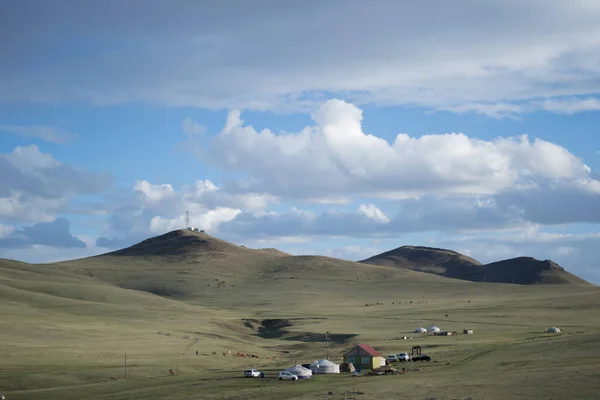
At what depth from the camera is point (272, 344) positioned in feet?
416

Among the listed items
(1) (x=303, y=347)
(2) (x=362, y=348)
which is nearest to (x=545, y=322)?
(1) (x=303, y=347)

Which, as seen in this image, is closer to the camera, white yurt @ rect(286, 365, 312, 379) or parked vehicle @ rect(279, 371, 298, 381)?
parked vehicle @ rect(279, 371, 298, 381)

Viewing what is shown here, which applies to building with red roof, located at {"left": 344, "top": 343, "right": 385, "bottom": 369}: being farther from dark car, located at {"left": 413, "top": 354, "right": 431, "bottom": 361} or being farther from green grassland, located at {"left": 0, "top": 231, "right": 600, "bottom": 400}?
green grassland, located at {"left": 0, "top": 231, "right": 600, "bottom": 400}

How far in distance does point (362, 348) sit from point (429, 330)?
141 ft

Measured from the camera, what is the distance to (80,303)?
158000mm

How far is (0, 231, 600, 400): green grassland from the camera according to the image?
6128 centimetres

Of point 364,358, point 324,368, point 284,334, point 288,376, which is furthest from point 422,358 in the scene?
point 284,334

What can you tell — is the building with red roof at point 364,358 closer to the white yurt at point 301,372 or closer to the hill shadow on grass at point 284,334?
the white yurt at point 301,372

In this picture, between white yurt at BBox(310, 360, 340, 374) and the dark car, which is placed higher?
the dark car

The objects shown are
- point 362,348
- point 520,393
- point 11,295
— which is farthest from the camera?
point 11,295

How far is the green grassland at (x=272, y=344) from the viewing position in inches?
2413

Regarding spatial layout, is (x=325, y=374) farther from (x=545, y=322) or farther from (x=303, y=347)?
(x=545, y=322)

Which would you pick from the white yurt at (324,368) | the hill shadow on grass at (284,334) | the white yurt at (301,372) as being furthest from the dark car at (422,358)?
the hill shadow on grass at (284,334)

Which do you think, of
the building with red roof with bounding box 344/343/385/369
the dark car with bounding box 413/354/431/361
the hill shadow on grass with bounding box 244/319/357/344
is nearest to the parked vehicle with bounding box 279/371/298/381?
the building with red roof with bounding box 344/343/385/369
